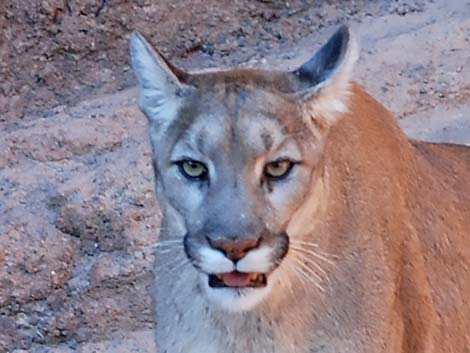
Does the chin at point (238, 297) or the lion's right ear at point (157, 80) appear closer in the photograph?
the chin at point (238, 297)

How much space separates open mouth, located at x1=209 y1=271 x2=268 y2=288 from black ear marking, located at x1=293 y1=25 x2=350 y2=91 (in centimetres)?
50

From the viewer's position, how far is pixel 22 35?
6.03 meters

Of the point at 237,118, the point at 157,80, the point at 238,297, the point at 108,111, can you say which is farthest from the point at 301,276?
the point at 108,111

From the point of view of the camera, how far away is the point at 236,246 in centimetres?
308

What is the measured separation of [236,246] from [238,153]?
0.24 meters

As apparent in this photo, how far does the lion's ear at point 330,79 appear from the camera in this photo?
3369 mm

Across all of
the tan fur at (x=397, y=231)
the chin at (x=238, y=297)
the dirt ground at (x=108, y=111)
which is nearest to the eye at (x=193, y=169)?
the chin at (x=238, y=297)

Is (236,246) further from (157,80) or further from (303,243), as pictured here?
(157,80)

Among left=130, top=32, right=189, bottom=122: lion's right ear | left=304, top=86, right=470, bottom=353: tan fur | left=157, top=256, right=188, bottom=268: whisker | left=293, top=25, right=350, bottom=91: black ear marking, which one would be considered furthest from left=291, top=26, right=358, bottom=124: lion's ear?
left=157, top=256, right=188, bottom=268: whisker

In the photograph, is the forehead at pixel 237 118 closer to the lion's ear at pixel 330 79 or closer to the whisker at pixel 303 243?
the lion's ear at pixel 330 79

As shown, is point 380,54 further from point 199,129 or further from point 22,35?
point 199,129

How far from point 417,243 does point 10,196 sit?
7.08 ft

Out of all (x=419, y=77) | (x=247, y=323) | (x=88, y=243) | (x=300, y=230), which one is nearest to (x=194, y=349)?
(x=247, y=323)

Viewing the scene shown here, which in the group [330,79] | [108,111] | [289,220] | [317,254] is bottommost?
[108,111]
